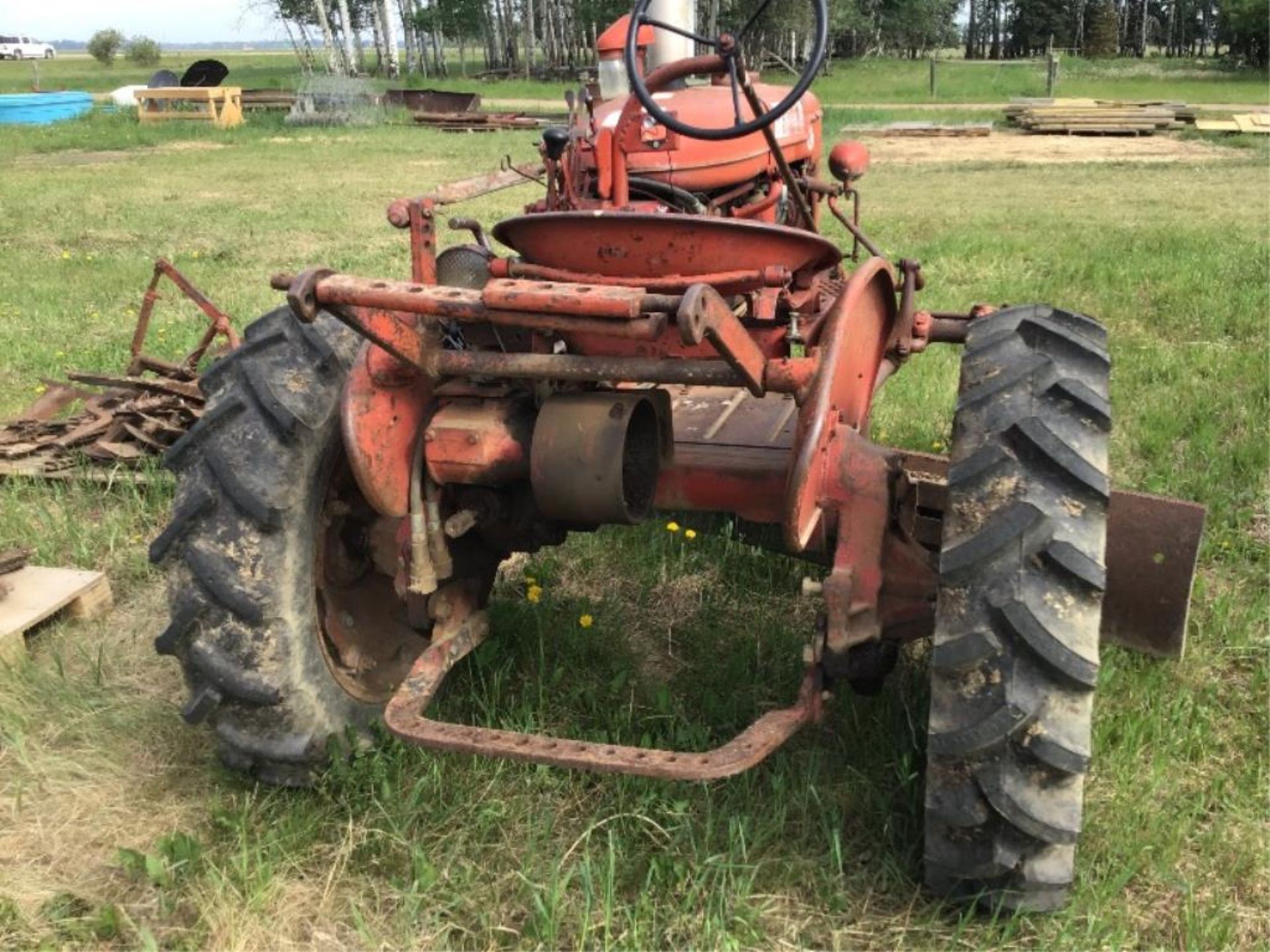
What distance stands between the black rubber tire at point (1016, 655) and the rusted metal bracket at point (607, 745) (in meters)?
0.35

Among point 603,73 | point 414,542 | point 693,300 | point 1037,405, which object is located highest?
point 603,73

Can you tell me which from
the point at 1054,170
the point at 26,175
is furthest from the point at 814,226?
the point at 26,175

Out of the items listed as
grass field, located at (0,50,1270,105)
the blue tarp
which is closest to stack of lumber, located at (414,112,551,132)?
grass field, located at (0,50,1270,105)

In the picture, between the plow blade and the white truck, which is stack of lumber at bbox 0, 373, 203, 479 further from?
the white truck

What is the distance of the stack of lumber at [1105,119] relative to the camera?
21.3 metres

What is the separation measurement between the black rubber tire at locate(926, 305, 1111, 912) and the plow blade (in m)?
0.57

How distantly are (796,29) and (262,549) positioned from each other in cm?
4666

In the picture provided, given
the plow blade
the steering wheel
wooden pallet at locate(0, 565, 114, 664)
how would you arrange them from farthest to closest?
wooden pallet at locate(0, 565, 114, 664) → the plow blade → the steering wheel

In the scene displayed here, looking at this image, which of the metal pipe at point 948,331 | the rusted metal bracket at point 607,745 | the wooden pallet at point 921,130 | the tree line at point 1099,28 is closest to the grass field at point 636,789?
the rusted metal bracket at point 607,745

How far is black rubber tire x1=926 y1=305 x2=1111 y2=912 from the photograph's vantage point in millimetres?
2158

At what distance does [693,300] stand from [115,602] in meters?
2.81

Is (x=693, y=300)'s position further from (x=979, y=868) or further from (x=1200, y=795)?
(x=1200, y=795)

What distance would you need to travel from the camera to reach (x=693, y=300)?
77.9 inches

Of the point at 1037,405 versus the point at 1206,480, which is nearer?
the point at 1037,405
